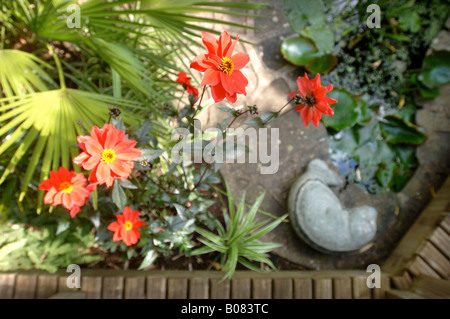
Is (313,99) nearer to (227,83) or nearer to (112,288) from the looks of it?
(227,83)

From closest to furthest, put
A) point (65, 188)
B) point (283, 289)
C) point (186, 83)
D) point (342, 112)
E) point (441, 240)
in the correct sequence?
point (65, 188) → point (186, 83) → point (283, 289) → point (441, 240) → point (342, 112)

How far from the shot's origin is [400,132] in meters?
2.44

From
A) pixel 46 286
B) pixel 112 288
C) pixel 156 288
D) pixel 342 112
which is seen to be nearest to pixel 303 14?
pixel 342 112

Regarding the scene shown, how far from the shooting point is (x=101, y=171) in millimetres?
1039

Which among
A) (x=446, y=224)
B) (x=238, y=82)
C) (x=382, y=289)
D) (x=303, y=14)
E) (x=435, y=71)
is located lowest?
(x=382, y=289)

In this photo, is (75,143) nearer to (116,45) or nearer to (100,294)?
(116,45)

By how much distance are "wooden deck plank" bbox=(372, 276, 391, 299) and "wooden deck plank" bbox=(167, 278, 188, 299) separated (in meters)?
1.06

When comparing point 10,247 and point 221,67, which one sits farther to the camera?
point 10,247

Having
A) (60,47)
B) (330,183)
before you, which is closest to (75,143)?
(60,47)

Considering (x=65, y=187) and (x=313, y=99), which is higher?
(x=313, y=99)

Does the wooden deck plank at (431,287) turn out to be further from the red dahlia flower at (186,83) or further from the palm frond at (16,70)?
the palm frond at (16,70)

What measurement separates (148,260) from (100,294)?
286mm

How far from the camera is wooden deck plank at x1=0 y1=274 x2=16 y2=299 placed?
1.67 m

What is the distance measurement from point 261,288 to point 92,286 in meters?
0.90
